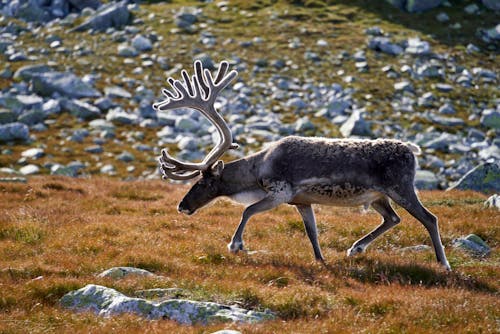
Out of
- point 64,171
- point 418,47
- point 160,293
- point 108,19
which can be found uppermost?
point 160,293

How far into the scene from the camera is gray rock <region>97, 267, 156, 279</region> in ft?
34.7

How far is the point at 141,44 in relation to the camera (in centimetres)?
5631

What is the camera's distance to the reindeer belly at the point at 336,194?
12.5 meters

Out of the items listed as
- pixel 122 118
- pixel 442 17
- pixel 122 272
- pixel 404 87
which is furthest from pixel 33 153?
pixel 442 17

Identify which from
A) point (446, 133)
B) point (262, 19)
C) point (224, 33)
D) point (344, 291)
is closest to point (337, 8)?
point (262, 19)

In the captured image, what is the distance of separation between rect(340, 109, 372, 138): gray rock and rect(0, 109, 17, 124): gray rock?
70.1ft

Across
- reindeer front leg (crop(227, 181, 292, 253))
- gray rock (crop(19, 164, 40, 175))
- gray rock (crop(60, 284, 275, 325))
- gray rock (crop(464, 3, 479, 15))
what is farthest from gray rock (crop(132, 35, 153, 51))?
gray rock (crop(60, 284, 275, 325))

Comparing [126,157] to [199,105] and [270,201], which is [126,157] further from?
[270,201]

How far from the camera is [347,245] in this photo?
14.2 metres

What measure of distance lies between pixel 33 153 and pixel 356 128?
19522 millimetres

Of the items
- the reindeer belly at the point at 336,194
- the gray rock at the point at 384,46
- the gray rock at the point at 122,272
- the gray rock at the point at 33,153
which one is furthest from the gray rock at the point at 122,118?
the gray rock at the point at 122,272

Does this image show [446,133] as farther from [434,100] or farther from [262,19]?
[262,19]

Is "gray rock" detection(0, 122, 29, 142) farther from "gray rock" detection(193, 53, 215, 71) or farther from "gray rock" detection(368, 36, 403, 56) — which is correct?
"gray rock" detection(368, 36, 403, 56)

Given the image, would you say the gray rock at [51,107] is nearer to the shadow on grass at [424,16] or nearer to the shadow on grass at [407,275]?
the shadow on grass at [424,16]
